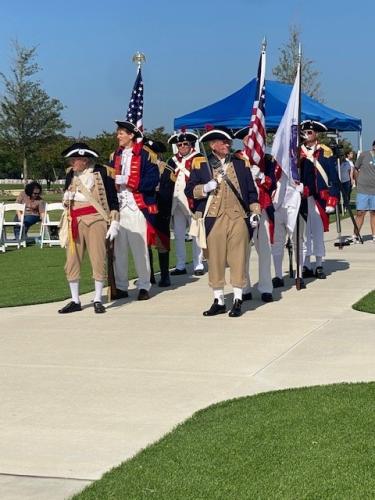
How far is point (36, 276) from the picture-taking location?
45.5 feet

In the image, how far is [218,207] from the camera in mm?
9633

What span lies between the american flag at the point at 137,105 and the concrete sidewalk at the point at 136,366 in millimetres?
3094

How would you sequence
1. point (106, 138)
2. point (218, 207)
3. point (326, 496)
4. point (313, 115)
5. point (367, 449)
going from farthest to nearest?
point (106, 138)
point (313, 115)
point (218, 207)
point (367, 449)
point (326, 496)

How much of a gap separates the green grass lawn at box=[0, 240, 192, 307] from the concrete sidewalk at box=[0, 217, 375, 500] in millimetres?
712

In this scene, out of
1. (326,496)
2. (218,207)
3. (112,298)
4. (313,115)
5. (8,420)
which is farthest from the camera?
(313,115)

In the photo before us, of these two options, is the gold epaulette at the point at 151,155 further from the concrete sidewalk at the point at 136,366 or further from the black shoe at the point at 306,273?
the black shoe at the point at 306,273

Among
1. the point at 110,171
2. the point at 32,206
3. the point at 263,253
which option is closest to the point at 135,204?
the point at 110,171

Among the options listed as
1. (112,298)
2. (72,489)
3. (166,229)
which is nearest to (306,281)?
(166,229)

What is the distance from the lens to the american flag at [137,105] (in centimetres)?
1325

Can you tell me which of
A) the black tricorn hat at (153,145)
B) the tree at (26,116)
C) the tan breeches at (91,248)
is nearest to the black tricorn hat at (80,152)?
the tan breeches at (91,248)

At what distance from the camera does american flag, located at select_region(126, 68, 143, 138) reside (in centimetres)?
1325

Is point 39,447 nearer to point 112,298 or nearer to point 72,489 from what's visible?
point 72,489

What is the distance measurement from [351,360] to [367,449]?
7.92ft

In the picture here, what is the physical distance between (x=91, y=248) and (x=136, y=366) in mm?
2898
